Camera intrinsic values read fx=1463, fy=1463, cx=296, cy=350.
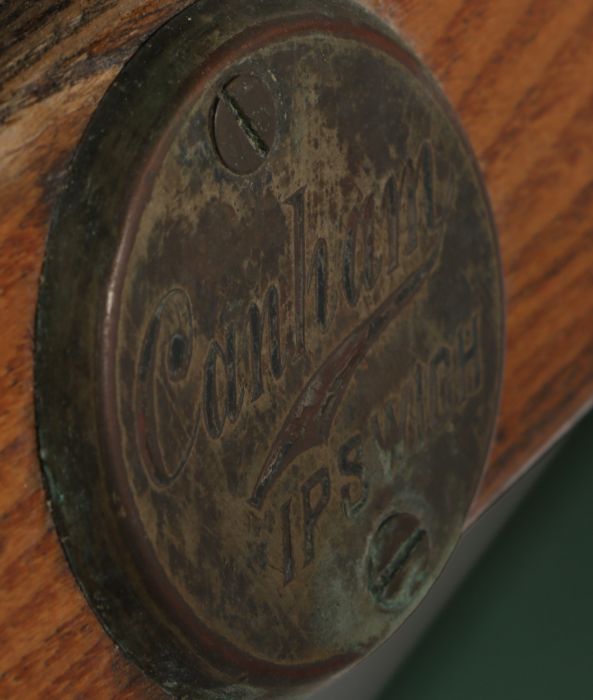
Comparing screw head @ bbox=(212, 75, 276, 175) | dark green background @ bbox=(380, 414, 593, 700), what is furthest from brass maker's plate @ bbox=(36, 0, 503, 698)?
dark green background @ bbox=(380, 414, 593, 700)

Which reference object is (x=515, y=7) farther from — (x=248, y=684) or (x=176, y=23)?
(x=248, y=684)

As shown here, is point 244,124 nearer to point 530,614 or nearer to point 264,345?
point 264,345

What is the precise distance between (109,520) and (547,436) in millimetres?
467

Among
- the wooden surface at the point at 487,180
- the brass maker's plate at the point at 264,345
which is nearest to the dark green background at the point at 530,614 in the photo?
the wooden surface at the point at 487,180

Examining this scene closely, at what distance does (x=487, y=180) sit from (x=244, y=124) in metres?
0.29

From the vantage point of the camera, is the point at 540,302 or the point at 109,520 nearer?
the point at 109,520

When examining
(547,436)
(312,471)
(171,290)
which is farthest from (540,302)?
(171,290)

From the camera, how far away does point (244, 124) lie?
0.65m

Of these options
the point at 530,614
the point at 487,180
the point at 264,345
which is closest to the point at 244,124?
the point at 264,345

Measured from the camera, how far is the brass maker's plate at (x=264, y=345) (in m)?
0.61

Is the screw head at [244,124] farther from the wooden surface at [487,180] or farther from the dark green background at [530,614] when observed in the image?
the dark green background at [530,614]

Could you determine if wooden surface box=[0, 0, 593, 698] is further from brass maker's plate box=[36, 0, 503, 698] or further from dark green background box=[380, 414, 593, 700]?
dark green background box=[380, 414, 593, 700]

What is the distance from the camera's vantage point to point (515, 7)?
875 mm

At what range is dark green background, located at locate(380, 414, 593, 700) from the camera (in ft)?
3.72
